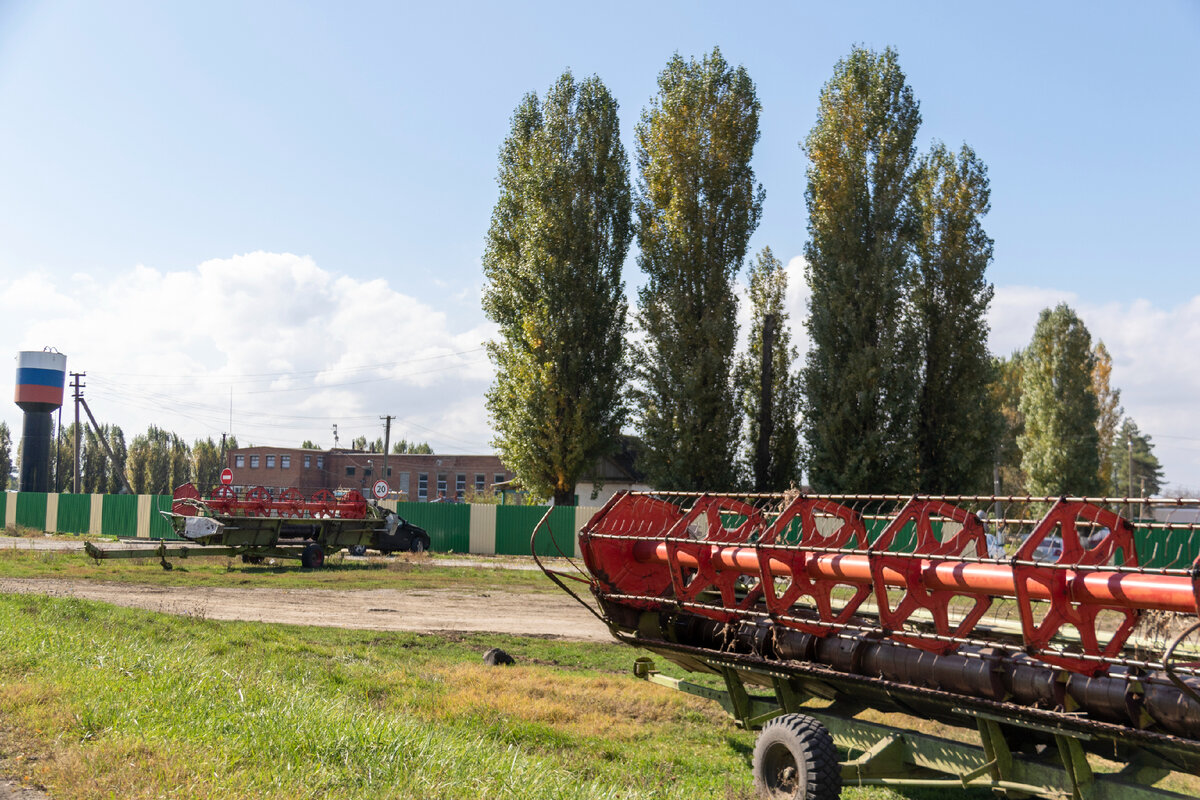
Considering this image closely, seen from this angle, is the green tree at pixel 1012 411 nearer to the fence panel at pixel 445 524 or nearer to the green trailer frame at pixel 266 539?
the fence panel at pixel 445 524

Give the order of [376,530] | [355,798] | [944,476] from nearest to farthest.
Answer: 1. [355,798]
2. [376,530]
3. [944,476]

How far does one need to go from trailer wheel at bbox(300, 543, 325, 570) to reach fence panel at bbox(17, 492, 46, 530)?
101 ft

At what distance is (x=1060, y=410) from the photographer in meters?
46.9

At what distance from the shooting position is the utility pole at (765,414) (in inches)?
1268

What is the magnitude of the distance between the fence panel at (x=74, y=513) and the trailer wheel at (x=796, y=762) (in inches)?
1856

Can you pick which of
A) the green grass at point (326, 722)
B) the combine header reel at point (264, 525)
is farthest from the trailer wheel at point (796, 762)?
the combine header reel at point (264, 525)

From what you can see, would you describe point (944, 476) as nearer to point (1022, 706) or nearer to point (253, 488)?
point (253, 488)

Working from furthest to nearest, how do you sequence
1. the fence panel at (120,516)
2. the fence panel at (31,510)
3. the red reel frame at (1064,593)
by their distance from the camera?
the fence panel at (31,510) < the fence panel at (120,516) < the red reel frame at (1064,593)

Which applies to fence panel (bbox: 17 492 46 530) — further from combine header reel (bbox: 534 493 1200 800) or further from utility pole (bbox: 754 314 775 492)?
combine header reel (bbox: 534 493 1200 800)

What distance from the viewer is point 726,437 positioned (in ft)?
107

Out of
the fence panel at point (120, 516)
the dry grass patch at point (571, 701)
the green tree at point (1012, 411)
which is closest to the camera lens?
the dry grass patch at point (571, 701)

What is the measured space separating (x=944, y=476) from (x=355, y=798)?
29.6 metres

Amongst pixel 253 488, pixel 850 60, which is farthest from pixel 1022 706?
pixel 850 60

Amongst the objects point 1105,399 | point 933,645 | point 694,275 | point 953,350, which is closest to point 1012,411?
point 1105,399
